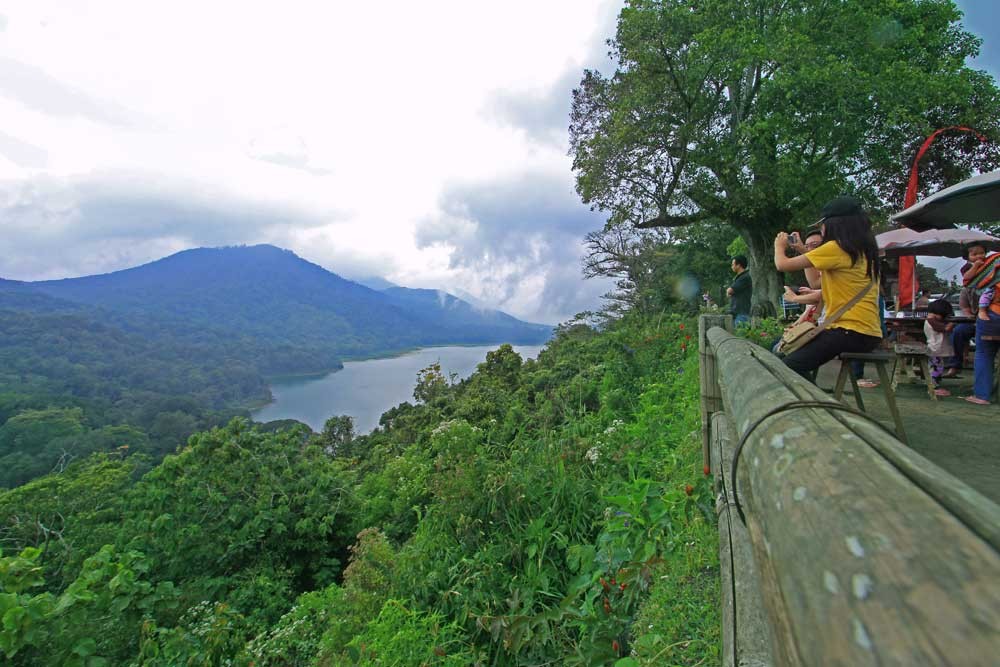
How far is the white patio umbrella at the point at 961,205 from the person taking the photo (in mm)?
3658

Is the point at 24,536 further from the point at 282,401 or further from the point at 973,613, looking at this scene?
the point at 282,401

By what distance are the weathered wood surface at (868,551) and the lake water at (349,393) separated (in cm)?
4402

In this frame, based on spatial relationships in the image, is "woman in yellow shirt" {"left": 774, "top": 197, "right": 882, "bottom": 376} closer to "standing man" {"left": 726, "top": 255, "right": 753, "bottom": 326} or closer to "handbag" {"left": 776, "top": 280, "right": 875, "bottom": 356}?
"handbag" {"left": 776, "top": 280, "right": 875, "bottom": 356}

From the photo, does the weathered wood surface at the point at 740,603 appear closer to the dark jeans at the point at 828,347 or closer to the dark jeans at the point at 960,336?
the dark jeans at the point at 828,347

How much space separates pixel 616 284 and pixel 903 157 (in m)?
10.4

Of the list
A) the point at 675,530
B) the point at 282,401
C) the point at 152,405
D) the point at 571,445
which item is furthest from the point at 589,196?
the point at 282,401

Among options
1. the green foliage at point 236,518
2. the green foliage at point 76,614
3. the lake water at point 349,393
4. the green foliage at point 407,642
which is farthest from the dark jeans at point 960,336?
the lake water at point 349,393

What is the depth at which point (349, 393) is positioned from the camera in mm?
73250

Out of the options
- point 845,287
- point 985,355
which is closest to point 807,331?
point 845,287

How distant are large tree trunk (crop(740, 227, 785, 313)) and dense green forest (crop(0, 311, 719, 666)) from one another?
738 centimetres

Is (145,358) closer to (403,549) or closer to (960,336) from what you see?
(403,549)

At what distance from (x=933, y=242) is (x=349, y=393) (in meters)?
74.4

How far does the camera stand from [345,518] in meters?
6.07

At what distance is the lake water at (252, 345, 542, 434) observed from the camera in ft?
187
